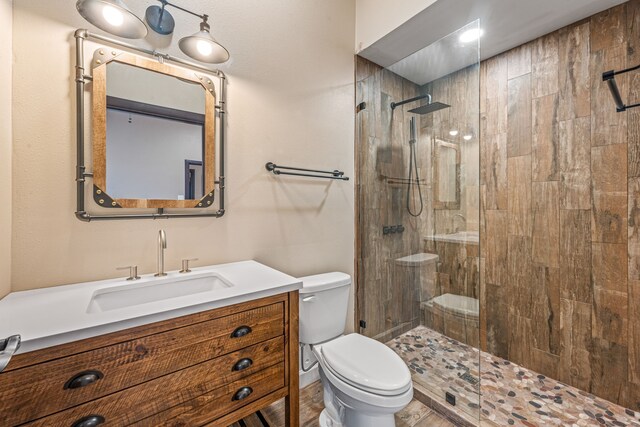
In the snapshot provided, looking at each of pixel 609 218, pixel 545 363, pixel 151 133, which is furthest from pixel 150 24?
pixel 545 363

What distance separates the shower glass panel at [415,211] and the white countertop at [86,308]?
48.8 inches

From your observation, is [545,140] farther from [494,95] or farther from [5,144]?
[5,144]

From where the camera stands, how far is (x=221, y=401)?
1.04m

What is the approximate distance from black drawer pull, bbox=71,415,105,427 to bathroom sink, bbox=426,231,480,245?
7.05 feet

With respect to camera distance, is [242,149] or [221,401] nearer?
[221,401]

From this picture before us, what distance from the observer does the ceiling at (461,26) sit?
1.63m

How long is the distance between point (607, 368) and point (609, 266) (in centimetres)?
63

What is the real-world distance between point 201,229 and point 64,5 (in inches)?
43.9

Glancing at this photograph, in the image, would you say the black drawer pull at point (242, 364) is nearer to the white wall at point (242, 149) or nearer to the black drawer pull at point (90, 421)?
the black drawer pull at point (90, 421)

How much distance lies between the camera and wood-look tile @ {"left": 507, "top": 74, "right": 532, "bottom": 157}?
2010 millimetres

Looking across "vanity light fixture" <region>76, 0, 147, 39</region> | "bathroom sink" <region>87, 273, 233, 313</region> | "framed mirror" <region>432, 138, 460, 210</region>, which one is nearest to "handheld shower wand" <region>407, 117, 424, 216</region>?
"framed mirror" <region>432, 138, 460, 210</region>

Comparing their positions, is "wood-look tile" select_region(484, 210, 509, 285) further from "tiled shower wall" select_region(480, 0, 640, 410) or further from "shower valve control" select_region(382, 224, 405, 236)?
"shower valve control" select_region(382, 224, 405, 236)

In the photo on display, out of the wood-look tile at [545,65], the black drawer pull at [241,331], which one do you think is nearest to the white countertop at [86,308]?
the black drawer pull at [241,331]

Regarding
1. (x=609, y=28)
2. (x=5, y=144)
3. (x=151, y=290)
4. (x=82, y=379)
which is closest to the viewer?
(x=82, y=379)
